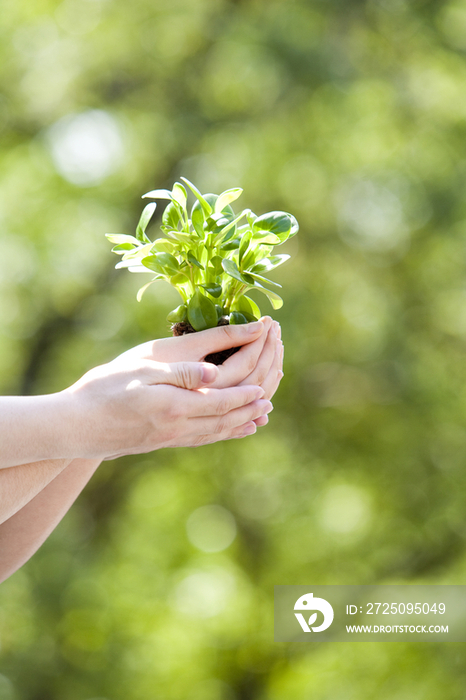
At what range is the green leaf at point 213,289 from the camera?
37.7 inches

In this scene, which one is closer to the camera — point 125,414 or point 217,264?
point 125,414

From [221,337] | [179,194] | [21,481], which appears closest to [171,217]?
[179,194]

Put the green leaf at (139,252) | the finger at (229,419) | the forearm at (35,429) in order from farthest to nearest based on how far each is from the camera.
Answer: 1. the green leaf at (139,252)
2. the finger at (229,419)
3. the forearm at (35,429)

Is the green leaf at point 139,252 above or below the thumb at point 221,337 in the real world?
above

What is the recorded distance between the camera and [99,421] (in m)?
0.72

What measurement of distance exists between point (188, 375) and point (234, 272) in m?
0.21

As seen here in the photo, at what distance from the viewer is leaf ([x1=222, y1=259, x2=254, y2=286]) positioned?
0.87m

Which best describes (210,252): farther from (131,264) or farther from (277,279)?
(277,279)

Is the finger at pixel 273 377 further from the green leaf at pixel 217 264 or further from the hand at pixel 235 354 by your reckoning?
the green leaf at pixel 217 264

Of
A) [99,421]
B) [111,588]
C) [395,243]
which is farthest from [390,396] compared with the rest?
[99,421]
